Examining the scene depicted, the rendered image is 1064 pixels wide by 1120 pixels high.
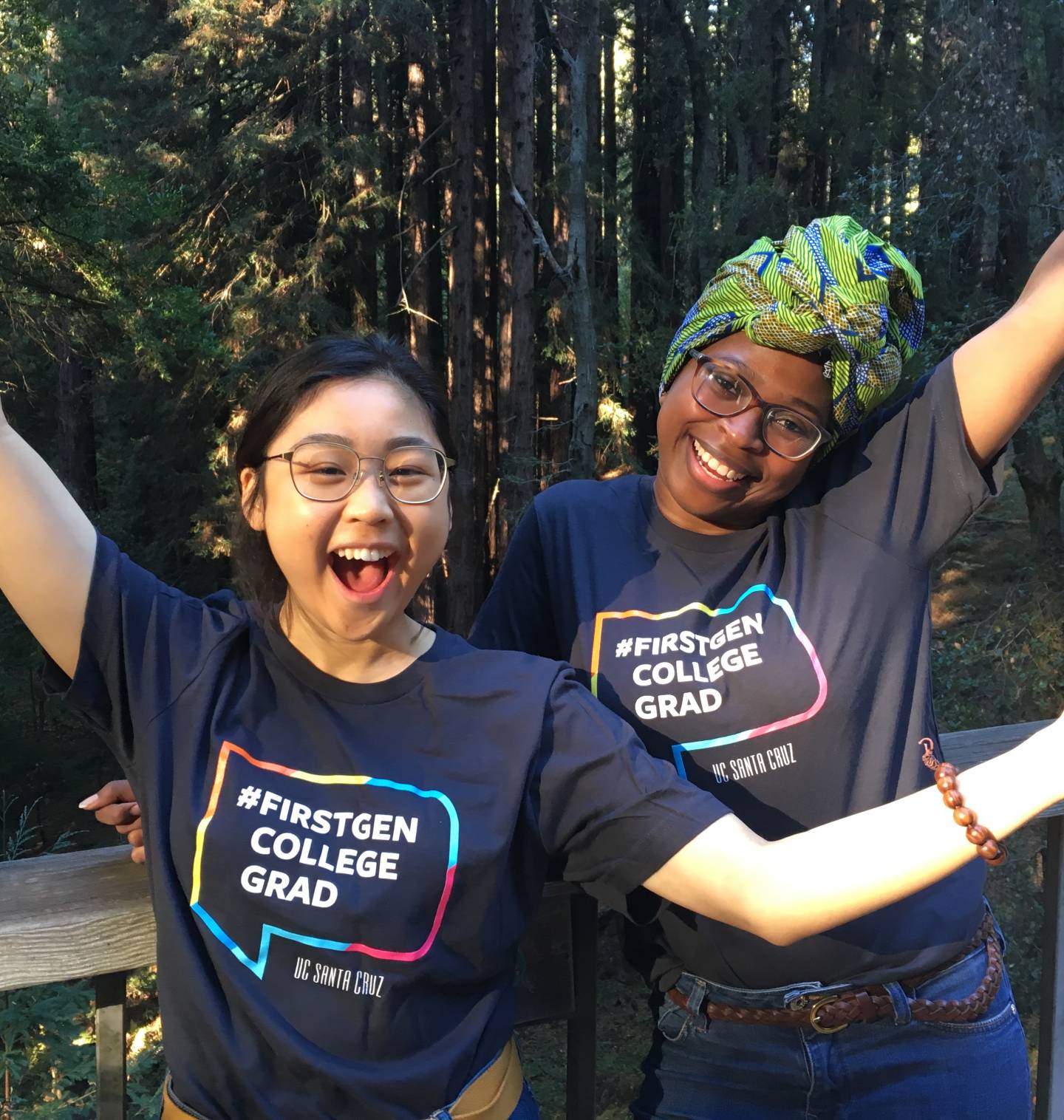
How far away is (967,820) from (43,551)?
4.01 ft

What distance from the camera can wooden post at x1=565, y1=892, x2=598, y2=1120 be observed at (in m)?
1.82

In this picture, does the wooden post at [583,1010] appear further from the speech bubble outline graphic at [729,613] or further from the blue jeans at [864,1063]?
the speech bubble outline graphic at [729,613]

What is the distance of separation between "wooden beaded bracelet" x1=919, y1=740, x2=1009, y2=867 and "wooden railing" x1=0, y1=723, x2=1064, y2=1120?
713 mm

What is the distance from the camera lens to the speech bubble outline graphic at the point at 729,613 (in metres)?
1.61

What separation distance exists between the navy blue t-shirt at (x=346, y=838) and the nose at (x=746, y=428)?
0.51 meters

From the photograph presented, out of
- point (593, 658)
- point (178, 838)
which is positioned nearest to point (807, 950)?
point (593, 658)

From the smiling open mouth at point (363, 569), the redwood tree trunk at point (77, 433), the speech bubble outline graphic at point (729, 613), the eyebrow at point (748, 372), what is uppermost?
the redwood tree trunk at point (77, 433)

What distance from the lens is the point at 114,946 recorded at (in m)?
1.52

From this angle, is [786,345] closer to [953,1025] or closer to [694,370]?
[694,370]

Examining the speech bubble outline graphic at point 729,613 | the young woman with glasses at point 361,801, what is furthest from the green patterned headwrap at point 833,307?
the young woman with glasses at point 361,801

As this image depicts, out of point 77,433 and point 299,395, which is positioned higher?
point 77,433

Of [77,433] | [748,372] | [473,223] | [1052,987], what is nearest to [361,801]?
[748,372]

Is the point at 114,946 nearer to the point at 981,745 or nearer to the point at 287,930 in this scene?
the point at 287,930

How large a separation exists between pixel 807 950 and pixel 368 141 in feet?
43.2
